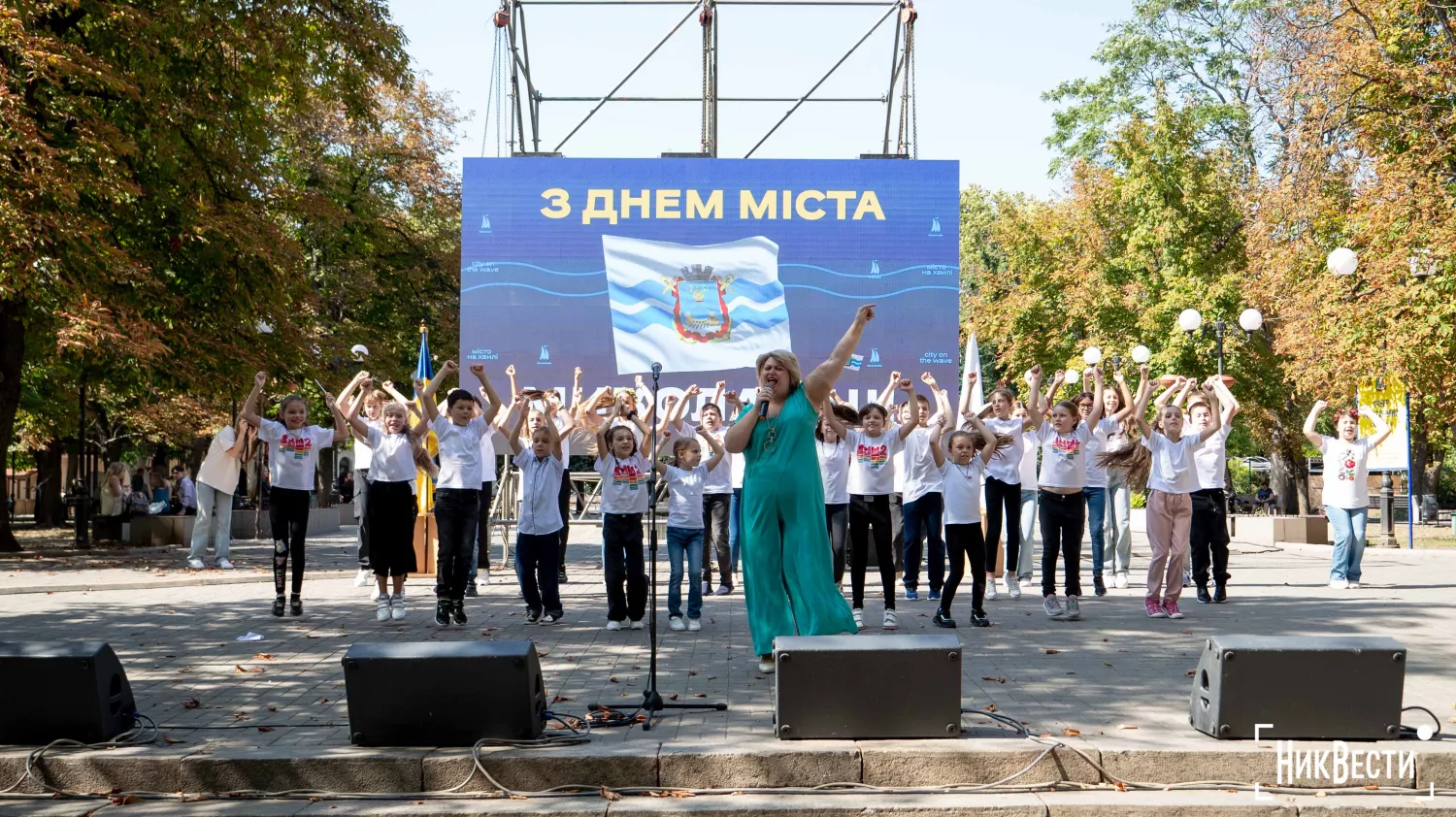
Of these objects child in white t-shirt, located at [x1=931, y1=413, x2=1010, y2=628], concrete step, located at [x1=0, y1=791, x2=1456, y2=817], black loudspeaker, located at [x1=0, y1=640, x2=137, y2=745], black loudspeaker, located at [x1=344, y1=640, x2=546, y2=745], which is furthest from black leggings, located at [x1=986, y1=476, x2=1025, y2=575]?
black loudspeaker, located at [x1=0, y1=640, x2=137, y2=745]

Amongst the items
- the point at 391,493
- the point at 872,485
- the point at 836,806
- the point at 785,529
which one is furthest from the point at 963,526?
the point at 836,806

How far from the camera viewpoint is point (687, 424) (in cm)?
1323

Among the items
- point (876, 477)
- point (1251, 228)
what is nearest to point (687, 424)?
point (876, 477)

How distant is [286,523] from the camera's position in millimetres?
11203

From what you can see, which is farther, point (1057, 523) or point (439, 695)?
point (1057, 523)

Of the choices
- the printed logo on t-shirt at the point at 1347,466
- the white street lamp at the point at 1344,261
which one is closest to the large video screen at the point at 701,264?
the white street lamp at the point at 1344,261

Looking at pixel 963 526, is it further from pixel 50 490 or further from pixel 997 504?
pixel 50 490

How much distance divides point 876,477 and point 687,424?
3074 mm

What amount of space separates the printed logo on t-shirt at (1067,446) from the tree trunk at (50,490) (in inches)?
1157

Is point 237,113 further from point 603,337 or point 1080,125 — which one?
point 1080,125

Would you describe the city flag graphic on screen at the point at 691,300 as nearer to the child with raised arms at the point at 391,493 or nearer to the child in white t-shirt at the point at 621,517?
the child with raised arms at the point at 391,493

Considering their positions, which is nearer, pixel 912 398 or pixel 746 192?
pixel 912 398

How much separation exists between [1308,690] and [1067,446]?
5.50 metres

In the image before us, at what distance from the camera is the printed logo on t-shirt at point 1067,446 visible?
1128cm
